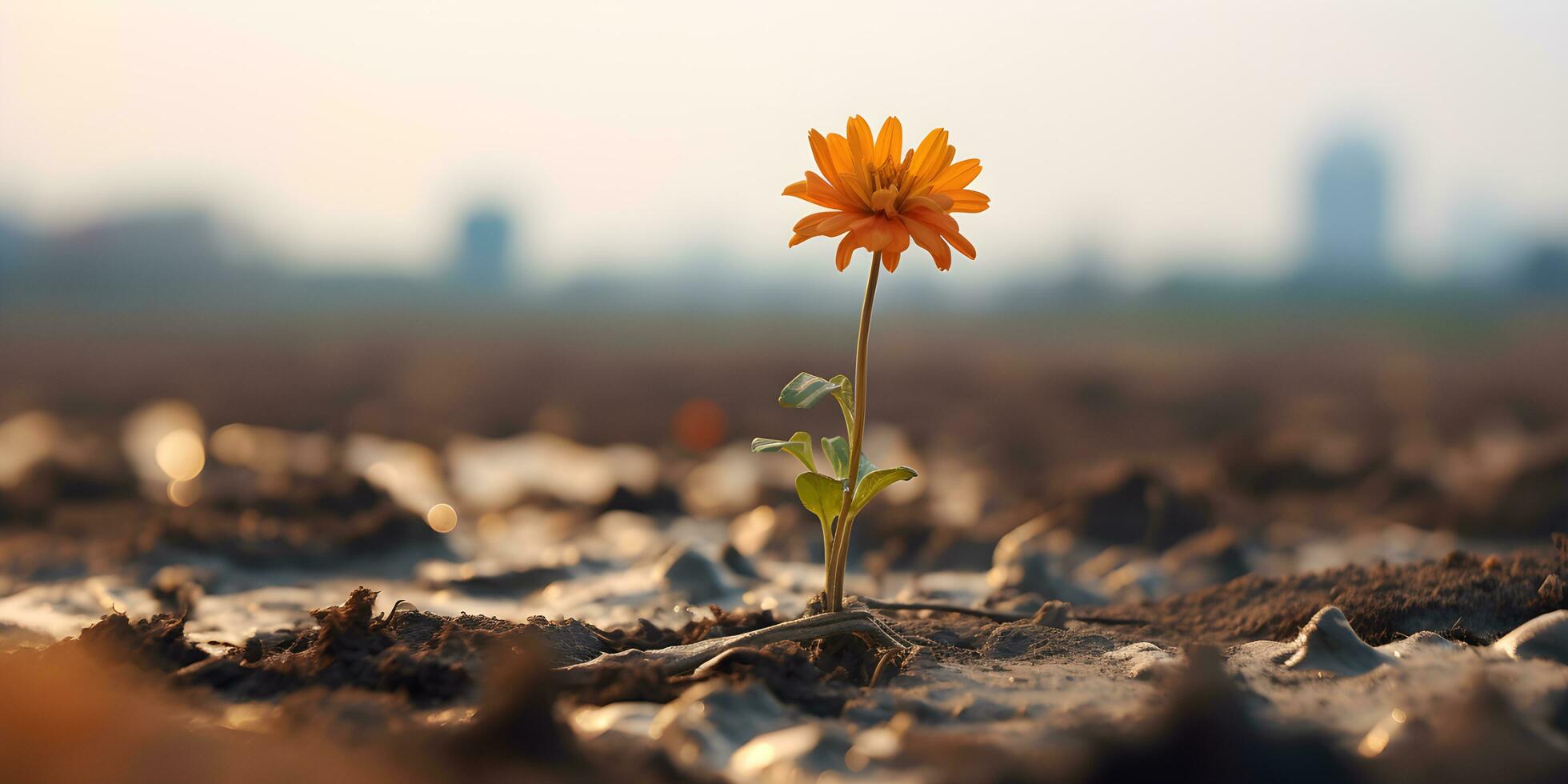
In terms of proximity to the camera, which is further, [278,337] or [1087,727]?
[278,337]

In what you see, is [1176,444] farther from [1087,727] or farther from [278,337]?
[278,337]

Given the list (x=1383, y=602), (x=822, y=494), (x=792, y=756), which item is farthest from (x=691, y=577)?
(x=1383, y=602)

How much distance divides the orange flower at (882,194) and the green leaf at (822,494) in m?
0.52

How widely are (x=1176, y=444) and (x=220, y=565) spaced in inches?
346

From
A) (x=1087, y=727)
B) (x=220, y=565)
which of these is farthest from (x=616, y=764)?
(x=220, y=565)

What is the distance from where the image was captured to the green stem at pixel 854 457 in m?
2.56

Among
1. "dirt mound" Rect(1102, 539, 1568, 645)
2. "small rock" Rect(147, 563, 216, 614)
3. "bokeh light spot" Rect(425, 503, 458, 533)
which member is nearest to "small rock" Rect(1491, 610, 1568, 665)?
"dirt mound" Rect(1102, 539, 1568, 645)

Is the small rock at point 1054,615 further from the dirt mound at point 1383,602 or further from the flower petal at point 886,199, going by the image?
the flower petal at point 886,199

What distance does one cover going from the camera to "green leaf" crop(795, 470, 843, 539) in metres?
2.64

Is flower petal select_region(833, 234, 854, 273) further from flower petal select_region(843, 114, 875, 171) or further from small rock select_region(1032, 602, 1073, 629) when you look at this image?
small rock select_region(1032, 602, 1073, 629)

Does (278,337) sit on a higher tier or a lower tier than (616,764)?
higher

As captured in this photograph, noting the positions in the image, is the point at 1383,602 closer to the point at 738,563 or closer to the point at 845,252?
the point at 845,252

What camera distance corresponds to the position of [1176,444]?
10.8 m

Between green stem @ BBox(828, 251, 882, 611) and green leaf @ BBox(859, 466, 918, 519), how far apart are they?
0.01 metres
